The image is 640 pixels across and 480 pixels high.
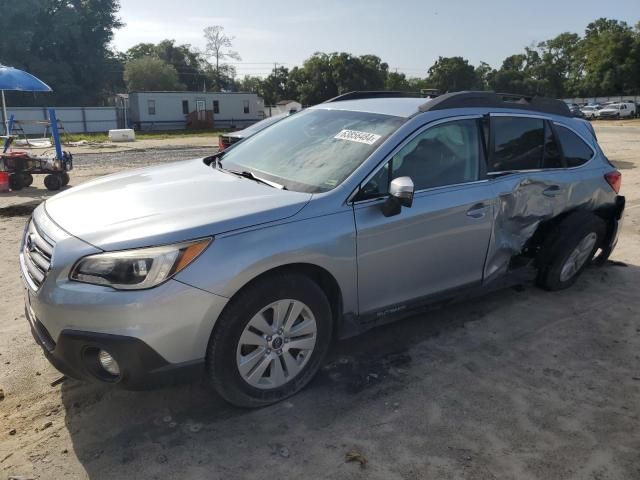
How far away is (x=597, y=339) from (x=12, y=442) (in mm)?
4000

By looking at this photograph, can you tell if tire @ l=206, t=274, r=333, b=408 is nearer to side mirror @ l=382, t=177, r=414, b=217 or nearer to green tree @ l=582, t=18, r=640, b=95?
side mirror @ l=382, t=177, r=414, b=217

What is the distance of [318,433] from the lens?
2889 mm

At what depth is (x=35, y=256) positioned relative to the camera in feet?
9.60

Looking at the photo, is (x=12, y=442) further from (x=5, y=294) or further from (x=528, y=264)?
(x=528, y=264)

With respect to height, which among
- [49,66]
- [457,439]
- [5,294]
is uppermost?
[49,66]

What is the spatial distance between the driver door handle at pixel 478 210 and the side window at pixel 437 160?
0.20 m

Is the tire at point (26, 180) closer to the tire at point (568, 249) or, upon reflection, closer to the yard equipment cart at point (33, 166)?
the yard equipment cart at point (33, 166)

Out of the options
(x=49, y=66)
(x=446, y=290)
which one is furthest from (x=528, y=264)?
(x=49, y=66)

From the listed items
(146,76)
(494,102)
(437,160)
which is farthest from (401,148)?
(146,76)

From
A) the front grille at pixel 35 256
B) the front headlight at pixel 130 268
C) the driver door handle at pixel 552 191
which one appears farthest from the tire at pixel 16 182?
the driver door handle at pixel 552 191

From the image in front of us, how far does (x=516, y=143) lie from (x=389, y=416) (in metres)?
2.47

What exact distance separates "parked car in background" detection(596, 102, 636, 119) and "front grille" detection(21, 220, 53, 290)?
52.5m

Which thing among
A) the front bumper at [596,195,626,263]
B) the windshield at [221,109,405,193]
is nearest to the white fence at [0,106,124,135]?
the windshield at [221,109,405,193]

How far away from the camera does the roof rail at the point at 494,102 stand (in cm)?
380
